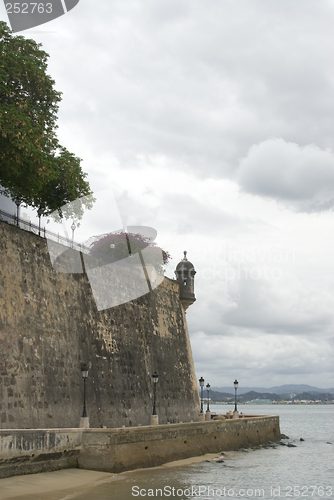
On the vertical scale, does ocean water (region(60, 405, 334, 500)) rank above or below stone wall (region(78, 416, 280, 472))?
below

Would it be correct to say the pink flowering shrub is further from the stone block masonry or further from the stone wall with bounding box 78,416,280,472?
the stone block masonry

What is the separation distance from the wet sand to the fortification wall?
2.50 metres

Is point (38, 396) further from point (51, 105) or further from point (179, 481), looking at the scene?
point (51, 105)

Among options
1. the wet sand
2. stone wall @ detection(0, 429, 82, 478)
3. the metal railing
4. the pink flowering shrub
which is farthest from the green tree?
the pink flowering shrub

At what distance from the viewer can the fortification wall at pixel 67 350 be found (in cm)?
1941

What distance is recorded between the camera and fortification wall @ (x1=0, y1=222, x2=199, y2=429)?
63.7 ft

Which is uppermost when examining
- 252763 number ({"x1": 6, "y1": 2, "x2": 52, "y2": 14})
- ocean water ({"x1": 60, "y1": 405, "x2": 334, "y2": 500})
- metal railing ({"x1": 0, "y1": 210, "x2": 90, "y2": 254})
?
252763 number ({"x1": 6, "y1": 2, "x2": 52, "y2": 14})

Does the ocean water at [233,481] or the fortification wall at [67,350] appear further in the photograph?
the fortification wall at [67,350]

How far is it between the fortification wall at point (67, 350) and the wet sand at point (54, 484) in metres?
2.50

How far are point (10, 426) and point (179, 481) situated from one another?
246 inches

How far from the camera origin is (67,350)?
22469 mm

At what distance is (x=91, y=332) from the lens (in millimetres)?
24594

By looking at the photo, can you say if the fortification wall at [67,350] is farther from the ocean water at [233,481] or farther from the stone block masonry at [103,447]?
the ocean water at [233,481]

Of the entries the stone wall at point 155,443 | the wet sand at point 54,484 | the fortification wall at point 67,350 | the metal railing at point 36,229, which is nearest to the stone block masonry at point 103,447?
the stone wall at point 155,443
